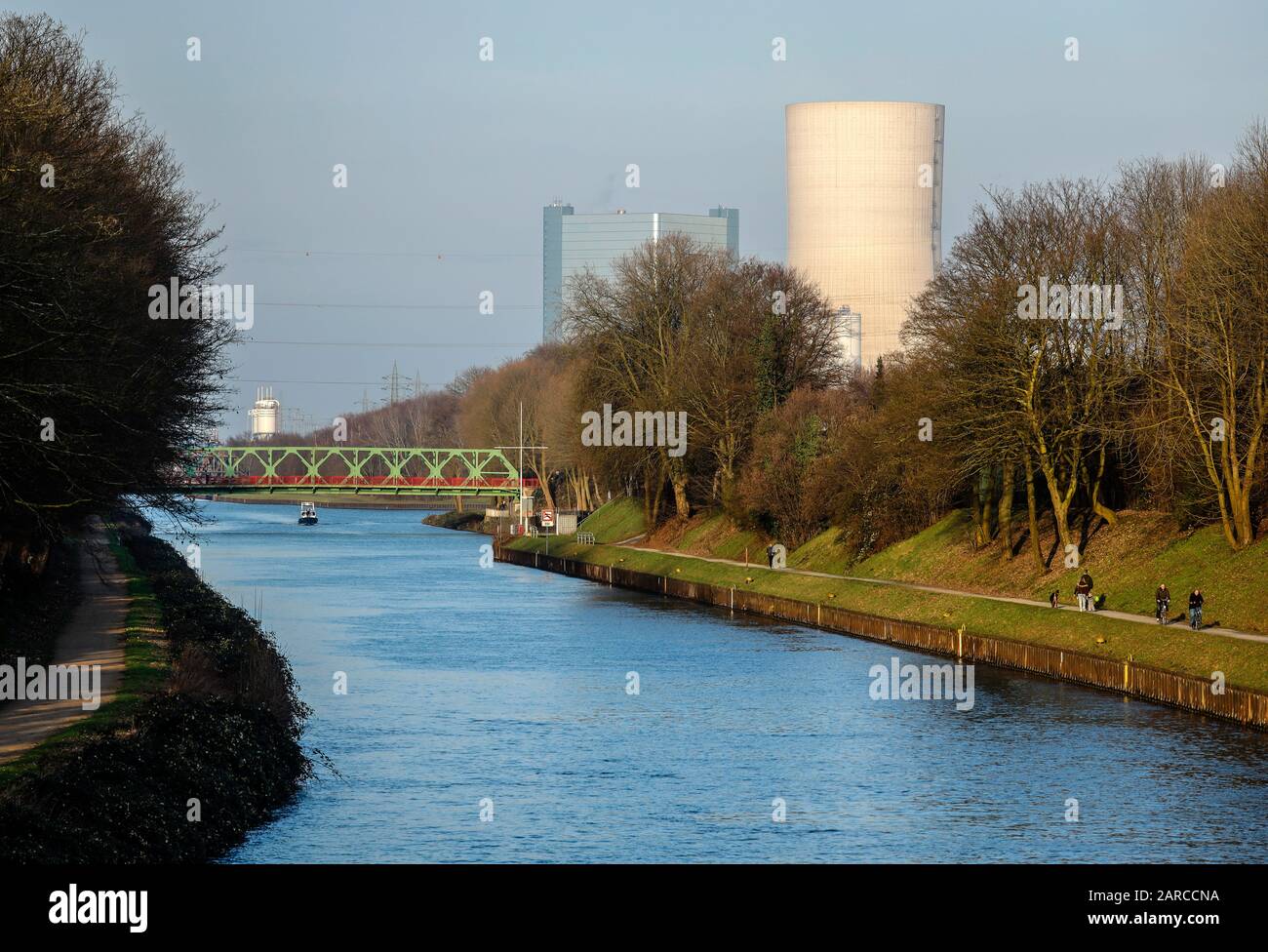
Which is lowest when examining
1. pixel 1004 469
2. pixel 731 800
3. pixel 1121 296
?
pixel 731 800

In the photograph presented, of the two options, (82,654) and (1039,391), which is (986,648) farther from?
(82,654)

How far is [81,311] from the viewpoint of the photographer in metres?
29.1

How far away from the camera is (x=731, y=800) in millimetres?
28469

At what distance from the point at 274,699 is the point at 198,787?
784 centimetres

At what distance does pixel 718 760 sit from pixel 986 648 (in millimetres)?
16129

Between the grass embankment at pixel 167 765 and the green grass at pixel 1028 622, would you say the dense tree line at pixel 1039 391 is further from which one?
the grass embankment at pixel 167 765

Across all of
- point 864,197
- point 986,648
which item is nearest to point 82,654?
point 986,648

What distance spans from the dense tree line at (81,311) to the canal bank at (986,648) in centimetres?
2163

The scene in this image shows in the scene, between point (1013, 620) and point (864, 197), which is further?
point (864, 197)

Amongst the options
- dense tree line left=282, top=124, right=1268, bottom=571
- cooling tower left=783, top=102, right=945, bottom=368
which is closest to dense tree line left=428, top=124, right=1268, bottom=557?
dense tree line left=282, top=124, right=1268, bottom=571

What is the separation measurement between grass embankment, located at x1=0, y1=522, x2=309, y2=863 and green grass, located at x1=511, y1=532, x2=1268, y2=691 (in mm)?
19631
